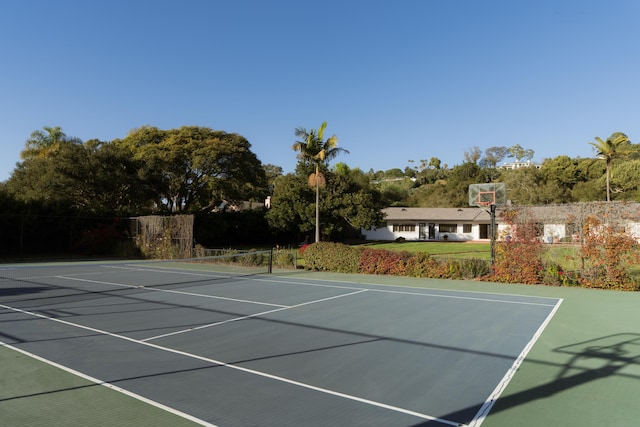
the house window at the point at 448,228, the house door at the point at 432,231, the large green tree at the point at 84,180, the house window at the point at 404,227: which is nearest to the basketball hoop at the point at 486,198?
the large green tree at the point at 84,180

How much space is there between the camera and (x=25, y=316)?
8812 millimetres

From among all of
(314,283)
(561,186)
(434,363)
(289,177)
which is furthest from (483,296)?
(561,186)

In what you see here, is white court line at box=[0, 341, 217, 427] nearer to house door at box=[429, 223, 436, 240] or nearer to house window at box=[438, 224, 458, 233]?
house door at box=[429, 223, 436, 240]

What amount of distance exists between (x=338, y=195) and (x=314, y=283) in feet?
73.4

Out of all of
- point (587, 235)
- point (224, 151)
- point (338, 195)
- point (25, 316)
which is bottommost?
point (25, 316)

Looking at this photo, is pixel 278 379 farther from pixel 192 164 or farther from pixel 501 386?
pixel 192 164

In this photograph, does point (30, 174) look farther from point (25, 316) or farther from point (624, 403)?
point (624, 403)

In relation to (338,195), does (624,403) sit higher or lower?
lower

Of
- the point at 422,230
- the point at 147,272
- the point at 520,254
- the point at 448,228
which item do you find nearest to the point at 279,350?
the point at 520,254

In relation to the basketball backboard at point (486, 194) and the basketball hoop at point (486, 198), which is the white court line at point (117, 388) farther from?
the basketball hoop at point (486, 198)

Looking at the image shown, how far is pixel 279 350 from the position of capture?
6.33 metres

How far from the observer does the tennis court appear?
428 cm

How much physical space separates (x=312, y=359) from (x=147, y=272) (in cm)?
1422

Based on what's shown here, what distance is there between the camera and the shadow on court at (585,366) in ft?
14.5
